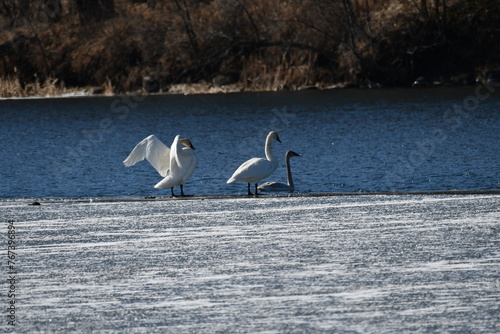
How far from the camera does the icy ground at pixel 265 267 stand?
765cm

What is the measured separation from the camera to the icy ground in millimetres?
7652

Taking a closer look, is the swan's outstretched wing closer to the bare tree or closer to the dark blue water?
the dark blue water

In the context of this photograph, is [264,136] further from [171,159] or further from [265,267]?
[265,267]

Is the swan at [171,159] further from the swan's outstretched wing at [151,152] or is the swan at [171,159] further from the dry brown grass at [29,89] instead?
the dry brown grass at [29,89]

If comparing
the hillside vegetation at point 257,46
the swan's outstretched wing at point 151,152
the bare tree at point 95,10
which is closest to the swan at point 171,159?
the swan's outstretched wing at point 151,152

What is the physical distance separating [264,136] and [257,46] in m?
21.1

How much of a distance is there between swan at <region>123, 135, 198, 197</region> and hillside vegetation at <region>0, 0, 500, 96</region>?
3237 cm

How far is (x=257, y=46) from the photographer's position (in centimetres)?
5019

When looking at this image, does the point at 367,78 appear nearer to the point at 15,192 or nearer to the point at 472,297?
the point at 15,192

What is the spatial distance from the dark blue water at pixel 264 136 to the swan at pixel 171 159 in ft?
9.00

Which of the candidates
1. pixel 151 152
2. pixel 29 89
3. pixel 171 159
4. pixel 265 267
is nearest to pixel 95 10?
pixel 29 89

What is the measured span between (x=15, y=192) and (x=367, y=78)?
31845 millimetres

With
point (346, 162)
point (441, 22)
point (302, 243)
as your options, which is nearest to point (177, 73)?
point (441, 22)

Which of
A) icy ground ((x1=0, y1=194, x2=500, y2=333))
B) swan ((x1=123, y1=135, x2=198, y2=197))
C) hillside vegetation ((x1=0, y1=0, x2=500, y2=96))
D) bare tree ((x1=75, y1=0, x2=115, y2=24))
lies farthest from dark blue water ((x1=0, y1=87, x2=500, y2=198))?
bare tree ((x1=75, y1=0, x2=115, y2=24))
